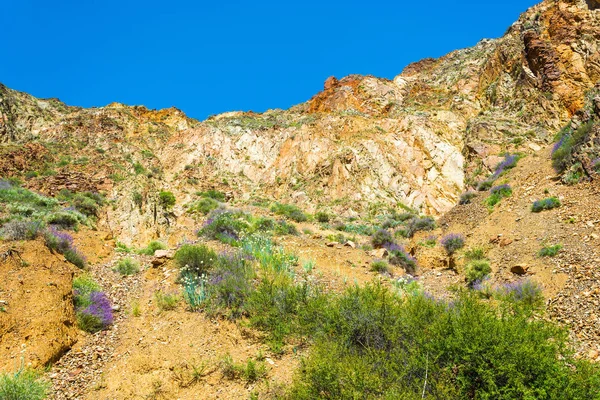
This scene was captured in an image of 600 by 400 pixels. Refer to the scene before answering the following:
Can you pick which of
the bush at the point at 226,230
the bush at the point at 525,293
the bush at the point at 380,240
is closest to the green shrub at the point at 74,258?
the bush at the point at 226,230

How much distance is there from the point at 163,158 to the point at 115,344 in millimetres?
32203

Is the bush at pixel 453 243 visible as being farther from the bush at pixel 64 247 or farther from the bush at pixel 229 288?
the bush at pixel 64 247

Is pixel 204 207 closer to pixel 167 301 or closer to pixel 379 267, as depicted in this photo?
pixel 379 267

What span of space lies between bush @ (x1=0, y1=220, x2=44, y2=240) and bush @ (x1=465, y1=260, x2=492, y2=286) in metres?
12.3

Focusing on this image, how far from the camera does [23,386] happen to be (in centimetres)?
560

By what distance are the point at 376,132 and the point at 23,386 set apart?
32.5 meters

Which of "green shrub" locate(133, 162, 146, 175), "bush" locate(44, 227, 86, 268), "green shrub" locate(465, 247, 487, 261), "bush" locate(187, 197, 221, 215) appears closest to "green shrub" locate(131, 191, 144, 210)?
"bush" locate(187, 197, 221, 215)

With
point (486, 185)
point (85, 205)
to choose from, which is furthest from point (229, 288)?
point (486, 185)

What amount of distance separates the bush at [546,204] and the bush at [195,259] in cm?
1156

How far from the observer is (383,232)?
1855cm

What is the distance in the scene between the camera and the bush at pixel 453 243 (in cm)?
1522

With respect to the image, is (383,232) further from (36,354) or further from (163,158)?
(163,158)

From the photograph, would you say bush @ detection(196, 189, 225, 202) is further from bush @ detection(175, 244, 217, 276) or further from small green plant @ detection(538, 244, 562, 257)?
small green plant @ detection(538, 244, 562, 257)

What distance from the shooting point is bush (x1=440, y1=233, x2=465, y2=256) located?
49.9 feet
